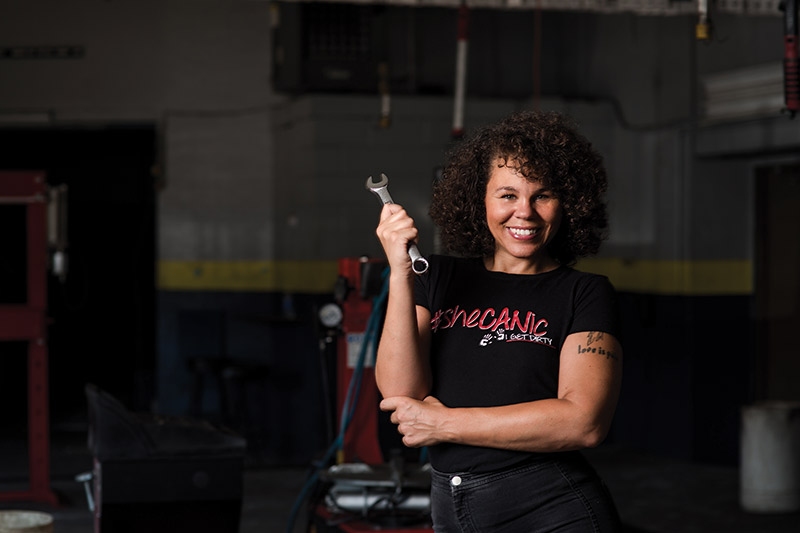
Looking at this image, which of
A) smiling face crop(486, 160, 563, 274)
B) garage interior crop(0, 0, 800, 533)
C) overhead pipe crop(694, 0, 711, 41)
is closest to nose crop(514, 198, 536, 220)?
smiling face crop(486, 160, 563, 274)

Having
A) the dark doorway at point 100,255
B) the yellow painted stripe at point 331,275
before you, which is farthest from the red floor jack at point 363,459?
the dark doorway at point 100,255

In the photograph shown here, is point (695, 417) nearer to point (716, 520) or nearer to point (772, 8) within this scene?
point (716, 520)

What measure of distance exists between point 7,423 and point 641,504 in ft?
16.6

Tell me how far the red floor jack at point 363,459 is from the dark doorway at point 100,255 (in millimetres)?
5645

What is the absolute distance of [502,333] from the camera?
1.74 m

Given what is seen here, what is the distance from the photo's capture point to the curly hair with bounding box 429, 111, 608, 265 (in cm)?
180

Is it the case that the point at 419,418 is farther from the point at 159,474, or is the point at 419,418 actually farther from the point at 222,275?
the point at 222,275

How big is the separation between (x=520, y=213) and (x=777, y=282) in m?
5.27

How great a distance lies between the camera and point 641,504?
564cm

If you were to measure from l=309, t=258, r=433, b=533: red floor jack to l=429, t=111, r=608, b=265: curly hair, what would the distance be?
6.38 ft

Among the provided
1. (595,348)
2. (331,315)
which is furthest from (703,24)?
(595,348)

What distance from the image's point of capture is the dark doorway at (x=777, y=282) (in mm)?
6488

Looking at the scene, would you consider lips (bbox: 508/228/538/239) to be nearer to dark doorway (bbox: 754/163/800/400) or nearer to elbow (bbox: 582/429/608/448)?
elbow (bbox: 582/429/608/448)

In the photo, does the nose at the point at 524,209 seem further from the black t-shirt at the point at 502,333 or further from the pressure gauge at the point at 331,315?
the pressure gauge at the point at 331,315
